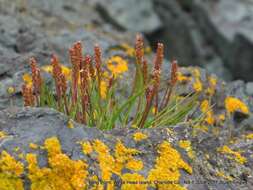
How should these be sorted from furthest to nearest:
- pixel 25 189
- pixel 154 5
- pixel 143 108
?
pixel 154 5, pixel 143 108, pixel 25 189

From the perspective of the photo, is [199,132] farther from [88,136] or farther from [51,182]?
[51,182]

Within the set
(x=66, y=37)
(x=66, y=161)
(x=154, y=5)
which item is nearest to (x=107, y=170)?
(x=66, y=161)

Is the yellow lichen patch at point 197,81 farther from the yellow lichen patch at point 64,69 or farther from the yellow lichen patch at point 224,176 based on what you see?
the yellow lichen patch at point 224,176

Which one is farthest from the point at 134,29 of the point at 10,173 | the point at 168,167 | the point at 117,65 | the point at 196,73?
the point at 10,173

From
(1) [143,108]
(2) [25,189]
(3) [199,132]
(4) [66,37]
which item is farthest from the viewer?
(4) [66,37]

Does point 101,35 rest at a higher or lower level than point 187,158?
higher

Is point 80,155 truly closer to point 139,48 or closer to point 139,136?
point 139,136

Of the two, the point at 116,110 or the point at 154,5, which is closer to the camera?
the point at 116,110

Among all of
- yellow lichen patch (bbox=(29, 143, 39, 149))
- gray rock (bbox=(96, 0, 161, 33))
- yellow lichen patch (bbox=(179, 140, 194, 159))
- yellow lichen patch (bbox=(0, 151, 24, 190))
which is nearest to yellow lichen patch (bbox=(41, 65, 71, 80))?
yellow lichen patch (bbox=(179, 140, 194, 159))
